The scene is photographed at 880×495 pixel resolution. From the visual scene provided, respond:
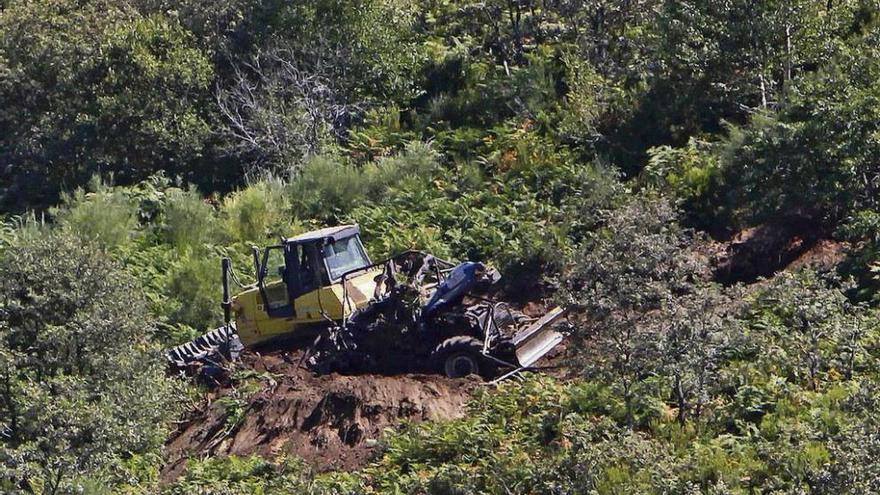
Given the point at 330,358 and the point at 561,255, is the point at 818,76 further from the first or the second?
the point at 330,358

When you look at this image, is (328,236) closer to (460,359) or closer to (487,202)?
(460,359)

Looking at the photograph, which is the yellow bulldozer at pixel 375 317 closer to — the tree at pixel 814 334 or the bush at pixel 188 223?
the tree at pixel 814 334

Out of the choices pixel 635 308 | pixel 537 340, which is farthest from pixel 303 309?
pixel 635 308

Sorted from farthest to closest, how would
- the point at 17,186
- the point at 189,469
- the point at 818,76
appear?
1. the point at 17,186
2. the point at 818,76
3. the point at 189,469

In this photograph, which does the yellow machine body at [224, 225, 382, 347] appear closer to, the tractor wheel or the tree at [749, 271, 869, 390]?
the tractor wheel

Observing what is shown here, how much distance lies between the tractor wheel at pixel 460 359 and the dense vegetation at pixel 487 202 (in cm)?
99

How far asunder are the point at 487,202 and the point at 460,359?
7.96m

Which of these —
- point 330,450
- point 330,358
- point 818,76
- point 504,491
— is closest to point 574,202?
point 818,76

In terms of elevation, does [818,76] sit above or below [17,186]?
above

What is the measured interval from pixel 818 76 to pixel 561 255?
16.1 feet

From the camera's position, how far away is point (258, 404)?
21500 millimetres

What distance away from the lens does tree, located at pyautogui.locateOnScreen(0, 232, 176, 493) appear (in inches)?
720

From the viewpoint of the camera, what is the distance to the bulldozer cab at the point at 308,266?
23078 mm

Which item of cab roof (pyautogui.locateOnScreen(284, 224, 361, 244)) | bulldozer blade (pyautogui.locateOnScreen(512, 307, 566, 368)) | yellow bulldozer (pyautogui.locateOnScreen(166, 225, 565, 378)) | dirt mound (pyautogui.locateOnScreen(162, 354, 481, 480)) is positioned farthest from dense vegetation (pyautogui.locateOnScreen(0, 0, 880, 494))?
cab roof (pyautogui.locateOnScreen(284, 224, 361, 244))
